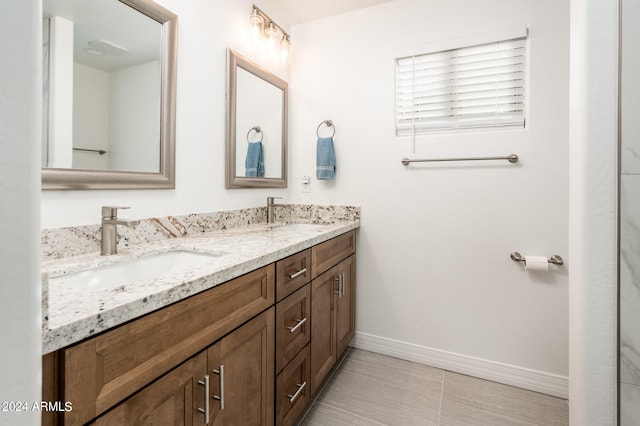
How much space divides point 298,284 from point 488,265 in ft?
3.97

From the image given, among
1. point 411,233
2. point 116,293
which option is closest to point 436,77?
point 411,233

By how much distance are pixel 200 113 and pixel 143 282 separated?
105cm

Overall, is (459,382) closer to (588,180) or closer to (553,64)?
(588,180)

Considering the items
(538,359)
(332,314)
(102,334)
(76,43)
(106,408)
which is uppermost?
(76,43)

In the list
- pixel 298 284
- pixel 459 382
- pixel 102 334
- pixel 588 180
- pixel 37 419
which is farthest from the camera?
pixel 459 382

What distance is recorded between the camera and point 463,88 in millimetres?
1845

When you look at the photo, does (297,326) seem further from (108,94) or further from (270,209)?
(108,94)

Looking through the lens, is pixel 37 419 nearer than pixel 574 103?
Yes

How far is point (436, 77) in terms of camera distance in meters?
1.91

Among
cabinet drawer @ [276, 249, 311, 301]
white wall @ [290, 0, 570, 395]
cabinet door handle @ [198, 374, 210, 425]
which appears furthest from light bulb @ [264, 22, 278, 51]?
cabinet door handle @ [198, 374, 210, 425]

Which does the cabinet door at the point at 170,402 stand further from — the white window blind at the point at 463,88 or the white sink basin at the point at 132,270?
the white window blind at the point at 463,88

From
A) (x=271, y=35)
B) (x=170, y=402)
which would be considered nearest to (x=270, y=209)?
(x=271, y=35)

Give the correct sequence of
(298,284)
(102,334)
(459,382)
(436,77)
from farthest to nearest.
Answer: (436,77), (459,382), (298,284), (102,334)

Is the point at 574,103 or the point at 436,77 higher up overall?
the point at 436,77
